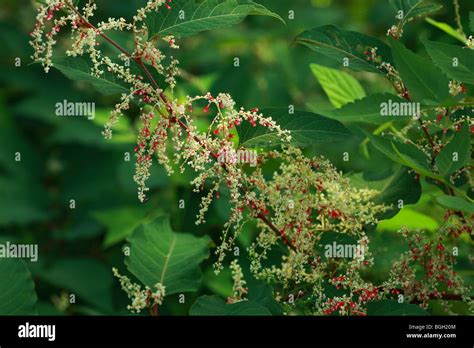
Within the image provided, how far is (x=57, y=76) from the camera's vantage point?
5250 mm

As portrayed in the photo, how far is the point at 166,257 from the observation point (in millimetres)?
1789

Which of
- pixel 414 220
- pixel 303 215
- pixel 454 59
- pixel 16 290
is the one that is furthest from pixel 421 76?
pixel 16 290

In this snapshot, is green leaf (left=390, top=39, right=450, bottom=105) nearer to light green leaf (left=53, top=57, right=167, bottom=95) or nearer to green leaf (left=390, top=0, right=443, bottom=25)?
green leaf (left=390, top=0, right=443, bottom=25)

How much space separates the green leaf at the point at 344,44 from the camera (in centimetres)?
166

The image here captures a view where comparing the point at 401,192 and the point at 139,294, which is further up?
the point at 401,192

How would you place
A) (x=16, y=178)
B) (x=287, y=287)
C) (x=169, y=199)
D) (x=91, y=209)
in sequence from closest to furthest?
(x=287, y=287)
(x=169, y=199)
(x=91, y=209)
(x=16, y=178)

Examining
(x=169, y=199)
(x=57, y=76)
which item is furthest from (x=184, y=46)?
(x=169, y=199)

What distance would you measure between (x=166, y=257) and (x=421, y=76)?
2.21 feet

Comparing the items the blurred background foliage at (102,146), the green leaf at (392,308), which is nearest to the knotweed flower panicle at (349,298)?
the green leaf at (392,308)

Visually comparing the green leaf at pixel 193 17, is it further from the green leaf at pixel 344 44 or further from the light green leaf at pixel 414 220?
the light green leaf at pixel 414 220

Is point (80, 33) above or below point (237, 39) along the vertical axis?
below

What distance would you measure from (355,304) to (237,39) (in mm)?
3767

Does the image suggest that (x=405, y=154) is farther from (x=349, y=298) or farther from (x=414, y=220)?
(x=414, y=220)

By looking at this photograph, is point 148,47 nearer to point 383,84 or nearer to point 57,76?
point 383,84
